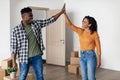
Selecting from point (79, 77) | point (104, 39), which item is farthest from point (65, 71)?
point (104, 39)

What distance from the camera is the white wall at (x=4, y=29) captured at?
647 cm

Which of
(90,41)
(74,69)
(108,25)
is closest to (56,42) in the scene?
(74,69)

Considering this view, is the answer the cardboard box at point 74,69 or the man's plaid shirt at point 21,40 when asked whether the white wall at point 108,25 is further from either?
the man's plaid shirt at point 21,40

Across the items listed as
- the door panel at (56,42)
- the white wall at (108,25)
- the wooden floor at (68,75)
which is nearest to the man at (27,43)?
the wooden floor at (68,75)

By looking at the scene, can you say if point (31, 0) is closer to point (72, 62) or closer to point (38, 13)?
point (38, 13)

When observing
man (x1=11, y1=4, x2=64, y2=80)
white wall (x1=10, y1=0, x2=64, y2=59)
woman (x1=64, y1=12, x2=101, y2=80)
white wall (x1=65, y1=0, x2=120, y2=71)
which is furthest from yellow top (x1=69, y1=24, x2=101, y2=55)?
white wall (x1=10, y1=0, x2=64, y2=59)

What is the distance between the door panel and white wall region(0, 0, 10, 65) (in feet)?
4.77

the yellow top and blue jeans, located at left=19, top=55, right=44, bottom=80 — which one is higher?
the yellow top

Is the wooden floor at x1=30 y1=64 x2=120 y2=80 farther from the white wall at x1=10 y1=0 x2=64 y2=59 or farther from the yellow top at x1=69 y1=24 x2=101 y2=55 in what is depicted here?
the yellow top at x1=69 y1=24 x2=101 y2=55

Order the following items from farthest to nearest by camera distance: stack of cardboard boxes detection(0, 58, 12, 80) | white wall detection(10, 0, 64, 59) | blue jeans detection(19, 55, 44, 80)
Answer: white wall detection(10, 0, 64, 59), stack of cardboard boxes detection(0, 58, 12, 80), blue jeans detection(19, 55, 44, 80)

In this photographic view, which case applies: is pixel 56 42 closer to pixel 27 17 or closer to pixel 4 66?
pixel 4 66

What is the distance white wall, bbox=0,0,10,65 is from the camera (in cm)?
647

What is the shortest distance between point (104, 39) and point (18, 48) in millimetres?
4008

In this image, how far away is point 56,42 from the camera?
7223 mm
